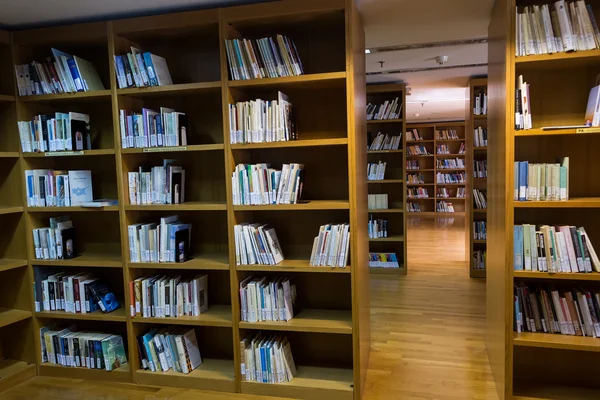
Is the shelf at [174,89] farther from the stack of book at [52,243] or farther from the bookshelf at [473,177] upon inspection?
the bookshelf at [473,177]

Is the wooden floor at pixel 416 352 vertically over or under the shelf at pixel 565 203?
under

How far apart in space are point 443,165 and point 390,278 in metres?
6.30

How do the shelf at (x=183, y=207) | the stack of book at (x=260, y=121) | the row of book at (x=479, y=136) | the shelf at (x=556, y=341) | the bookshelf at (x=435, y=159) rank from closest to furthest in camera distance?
1. the shelf at (x=556, y=341)
2. the stack of book at (x=260, y=121)
3. the shelf at (x=183, y=207)
4. the row of book at (x=479, y=136)
5. the bookshelf at (x=435, y=159)

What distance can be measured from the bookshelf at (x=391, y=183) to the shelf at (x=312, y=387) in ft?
10.1

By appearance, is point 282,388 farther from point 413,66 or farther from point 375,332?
point 413,66

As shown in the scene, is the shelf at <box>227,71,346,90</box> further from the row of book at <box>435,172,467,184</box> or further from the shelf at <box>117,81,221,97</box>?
the row of book at <box>435,172,467,184</box>

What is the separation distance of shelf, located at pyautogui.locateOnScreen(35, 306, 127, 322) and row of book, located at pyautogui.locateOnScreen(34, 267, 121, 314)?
1.0 inches

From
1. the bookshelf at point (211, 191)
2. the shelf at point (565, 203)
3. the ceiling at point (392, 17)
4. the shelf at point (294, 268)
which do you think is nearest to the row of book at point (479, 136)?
the ceiling at point (392, 17)

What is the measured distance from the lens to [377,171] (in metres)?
5.71

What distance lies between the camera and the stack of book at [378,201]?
5.69 m

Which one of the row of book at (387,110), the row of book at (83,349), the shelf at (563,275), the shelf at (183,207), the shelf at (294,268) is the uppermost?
the row of book at (387,110)

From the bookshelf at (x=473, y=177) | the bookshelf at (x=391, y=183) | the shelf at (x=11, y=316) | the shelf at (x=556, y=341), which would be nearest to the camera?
the shelf at (x=556, y=341)

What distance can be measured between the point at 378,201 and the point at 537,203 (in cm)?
336

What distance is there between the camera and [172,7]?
107 inches
